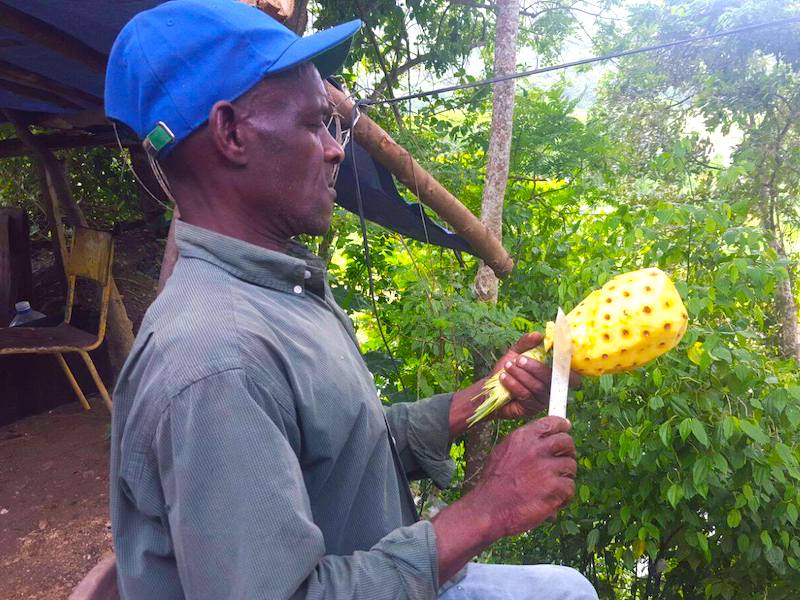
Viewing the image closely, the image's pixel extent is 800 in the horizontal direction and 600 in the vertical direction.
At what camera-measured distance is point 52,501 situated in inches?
164

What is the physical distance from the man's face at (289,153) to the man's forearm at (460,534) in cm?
71

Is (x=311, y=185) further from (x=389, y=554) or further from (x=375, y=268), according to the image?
(x=375, y=268)

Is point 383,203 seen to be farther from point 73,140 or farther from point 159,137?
point 73,140

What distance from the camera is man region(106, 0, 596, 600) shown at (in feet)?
3.44

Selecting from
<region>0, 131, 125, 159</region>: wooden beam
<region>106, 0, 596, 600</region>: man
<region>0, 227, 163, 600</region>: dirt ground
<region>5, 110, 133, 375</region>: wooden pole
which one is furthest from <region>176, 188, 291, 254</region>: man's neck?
<region>0, 131, 125, 159</region>: wooden beam

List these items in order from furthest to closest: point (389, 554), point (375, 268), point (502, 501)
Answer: point (375, 268)
point (502, 501)
point (389, 554)

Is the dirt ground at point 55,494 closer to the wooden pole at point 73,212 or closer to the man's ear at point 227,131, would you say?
the wooden pole at point 73,212

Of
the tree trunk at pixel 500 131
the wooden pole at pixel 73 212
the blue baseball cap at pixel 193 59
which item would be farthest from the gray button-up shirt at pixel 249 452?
the wooden pole at pixel 73 212

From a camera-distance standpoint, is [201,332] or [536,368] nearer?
[201,332]

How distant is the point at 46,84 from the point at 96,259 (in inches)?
53.6

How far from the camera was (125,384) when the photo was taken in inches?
49.1

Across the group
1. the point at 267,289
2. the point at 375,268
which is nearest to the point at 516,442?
the point at 267,289

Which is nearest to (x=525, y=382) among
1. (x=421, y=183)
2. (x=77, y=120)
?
(x=421, y=183)

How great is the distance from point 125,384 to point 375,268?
3408mm
